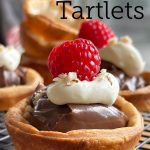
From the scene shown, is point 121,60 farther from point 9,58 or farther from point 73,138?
point 73,138

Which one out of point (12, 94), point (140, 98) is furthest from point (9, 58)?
point (140, 98)

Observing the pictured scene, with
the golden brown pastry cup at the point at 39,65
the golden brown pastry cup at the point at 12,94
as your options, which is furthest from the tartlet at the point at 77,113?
the golden brown pastry cup at the point at 39,65

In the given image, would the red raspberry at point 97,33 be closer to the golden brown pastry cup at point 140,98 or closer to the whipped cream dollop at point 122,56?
the whipped cream dollop at point 122,56

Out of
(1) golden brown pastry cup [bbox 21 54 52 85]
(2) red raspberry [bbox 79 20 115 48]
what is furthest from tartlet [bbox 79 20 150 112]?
(1) golden brown pastry cup [bbox 21 54 52 85]

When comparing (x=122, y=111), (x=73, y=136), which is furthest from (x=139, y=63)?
(x=73, y=136)

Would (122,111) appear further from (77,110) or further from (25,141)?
(25,141)

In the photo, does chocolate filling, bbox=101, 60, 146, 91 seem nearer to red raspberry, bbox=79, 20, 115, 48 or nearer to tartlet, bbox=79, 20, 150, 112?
tartlet, bbox=79, 20, 150, 112

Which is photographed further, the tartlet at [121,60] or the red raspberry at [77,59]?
the tartlet at [121,60]
